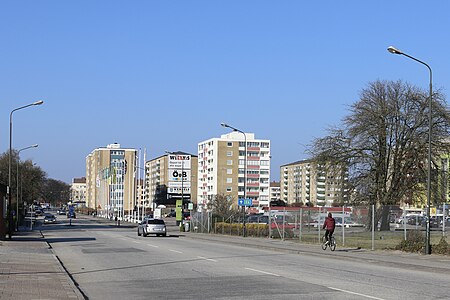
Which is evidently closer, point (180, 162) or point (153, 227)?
point (153, 227)

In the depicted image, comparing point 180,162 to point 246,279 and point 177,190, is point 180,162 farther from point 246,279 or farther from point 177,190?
point 246,279

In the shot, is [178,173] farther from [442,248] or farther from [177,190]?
[442,248]

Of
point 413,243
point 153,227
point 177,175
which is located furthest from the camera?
point 177,175

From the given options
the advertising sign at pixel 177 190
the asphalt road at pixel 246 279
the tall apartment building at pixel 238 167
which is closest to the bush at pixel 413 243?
the asphalt road at pixel 246 279

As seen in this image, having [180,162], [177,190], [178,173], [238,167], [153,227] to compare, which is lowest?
[153,227]

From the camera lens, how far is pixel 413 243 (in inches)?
1240

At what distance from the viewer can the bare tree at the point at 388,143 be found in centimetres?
5578

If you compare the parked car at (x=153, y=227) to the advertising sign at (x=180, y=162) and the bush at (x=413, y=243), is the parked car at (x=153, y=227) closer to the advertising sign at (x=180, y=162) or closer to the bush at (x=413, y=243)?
the bush at (x=413, y=243)

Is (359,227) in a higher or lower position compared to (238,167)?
lower

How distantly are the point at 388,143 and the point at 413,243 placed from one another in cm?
2702

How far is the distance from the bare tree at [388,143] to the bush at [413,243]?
23916 millimetres

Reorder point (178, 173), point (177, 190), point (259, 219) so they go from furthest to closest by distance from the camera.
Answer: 1. point (177, 190)
2. point (178, 173)
3. point (259, 219)

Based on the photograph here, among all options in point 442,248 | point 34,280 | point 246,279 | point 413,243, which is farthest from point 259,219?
point 34,280

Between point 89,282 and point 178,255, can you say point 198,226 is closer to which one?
point 178,255
